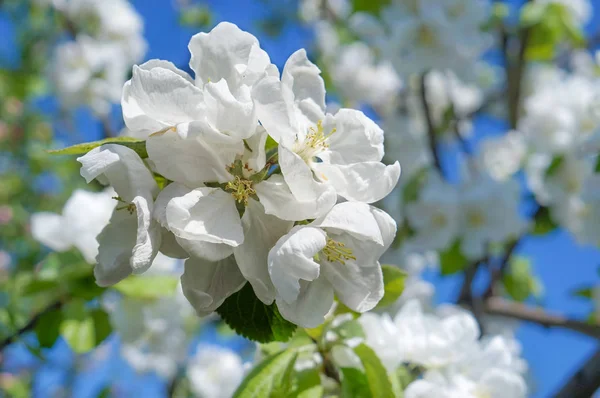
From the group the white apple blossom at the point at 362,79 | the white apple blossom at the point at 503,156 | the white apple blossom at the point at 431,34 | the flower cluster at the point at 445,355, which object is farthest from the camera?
the white apple blossom at the point at 362,79

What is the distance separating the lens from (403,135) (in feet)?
9.51

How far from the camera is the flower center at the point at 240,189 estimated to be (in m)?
0.69

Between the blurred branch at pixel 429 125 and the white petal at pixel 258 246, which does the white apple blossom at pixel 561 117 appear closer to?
the blurred branch at pixel 429 125

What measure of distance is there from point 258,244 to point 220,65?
0.81 feet

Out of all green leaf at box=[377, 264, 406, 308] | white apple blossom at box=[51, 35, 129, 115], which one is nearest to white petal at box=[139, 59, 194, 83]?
green leaf at box=[377, 264, 406, 308]

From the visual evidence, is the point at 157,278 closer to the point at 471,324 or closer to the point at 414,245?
the point at 471,324

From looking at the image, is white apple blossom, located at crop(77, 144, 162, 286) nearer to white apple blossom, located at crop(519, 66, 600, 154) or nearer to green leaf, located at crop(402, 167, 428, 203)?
green leaf, located at crop(402, 167, 428, 203)

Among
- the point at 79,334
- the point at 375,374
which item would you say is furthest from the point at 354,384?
the point at 79,334

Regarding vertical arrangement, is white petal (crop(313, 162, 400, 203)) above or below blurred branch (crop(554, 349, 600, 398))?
above

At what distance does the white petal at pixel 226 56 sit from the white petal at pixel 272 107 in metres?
0.07

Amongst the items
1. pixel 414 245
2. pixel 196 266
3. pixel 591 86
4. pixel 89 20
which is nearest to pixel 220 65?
pixel 196 266

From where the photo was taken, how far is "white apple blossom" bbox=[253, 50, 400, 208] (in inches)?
26.1

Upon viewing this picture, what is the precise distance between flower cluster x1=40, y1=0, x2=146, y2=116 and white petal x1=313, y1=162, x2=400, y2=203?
9.50 ft

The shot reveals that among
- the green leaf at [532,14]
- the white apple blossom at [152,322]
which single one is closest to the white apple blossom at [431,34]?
the green leaf at [532,14]
